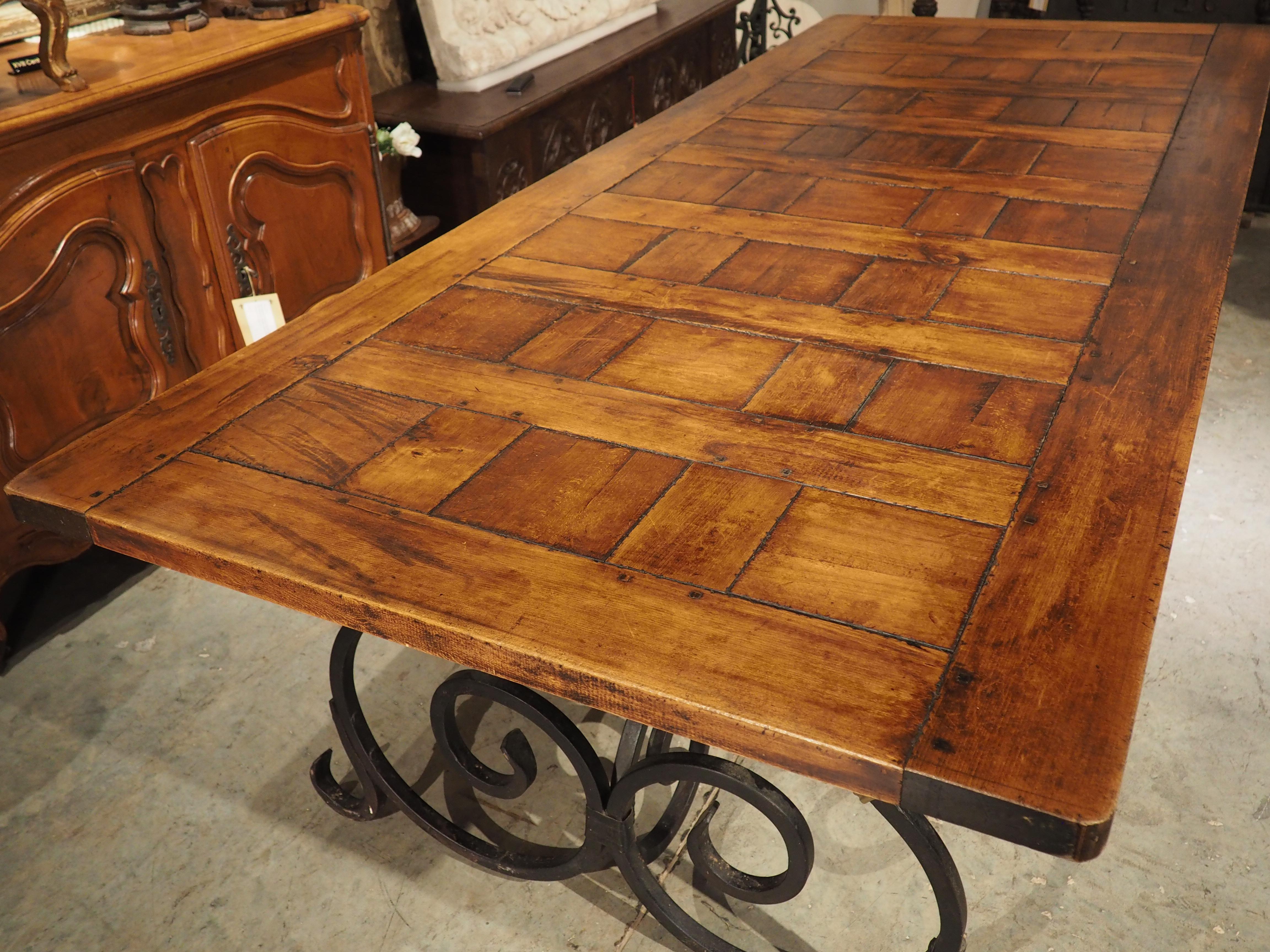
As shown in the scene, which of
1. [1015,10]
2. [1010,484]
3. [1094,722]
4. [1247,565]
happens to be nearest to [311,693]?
[1010,484]

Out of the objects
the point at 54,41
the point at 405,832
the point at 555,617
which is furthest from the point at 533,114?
the point at 555,617

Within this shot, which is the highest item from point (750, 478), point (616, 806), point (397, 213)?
point (750, 478)

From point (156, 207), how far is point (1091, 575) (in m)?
1.94

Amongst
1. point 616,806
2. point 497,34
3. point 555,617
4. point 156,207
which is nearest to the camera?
point 555,617

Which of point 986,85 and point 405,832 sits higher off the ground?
point 986,85

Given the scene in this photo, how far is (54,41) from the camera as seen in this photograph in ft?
6.42

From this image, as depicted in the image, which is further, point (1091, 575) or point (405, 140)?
point (405, 140)

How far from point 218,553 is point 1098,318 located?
1174 millimetres

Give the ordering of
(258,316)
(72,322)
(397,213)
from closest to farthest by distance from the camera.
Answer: (258,316) → (72,322) → (397,213)

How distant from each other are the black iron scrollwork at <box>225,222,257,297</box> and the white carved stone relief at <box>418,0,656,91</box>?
110 cm

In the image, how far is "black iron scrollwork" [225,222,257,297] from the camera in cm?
238

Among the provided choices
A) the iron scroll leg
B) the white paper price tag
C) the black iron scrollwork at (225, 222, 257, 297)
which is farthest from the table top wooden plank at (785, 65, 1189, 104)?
the iron scroll leg

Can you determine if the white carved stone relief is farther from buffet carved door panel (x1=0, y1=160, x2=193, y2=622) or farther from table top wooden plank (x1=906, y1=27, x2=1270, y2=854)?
table top wooden plank (x1=906, y1=27, x2=1270, y2=854)

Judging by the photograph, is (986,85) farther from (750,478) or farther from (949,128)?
(750,478)
